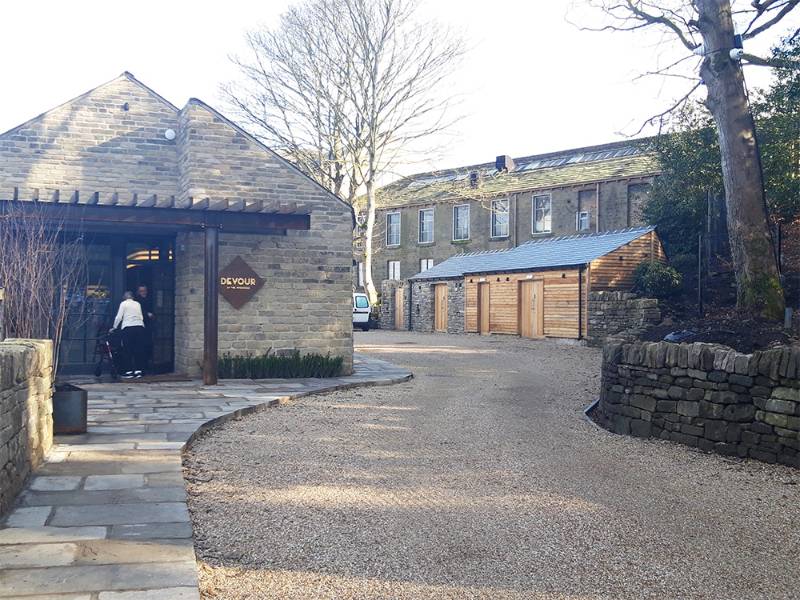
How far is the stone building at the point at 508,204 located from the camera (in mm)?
33469

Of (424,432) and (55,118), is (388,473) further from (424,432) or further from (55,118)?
(55,118)

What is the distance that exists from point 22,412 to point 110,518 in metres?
1.28

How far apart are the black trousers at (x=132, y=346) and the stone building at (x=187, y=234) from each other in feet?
2.57

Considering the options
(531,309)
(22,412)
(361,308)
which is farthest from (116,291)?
(361,308)

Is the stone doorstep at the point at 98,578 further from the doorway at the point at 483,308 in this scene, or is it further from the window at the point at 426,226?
the window at the point at 426,226

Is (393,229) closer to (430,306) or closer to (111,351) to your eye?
(430,306)

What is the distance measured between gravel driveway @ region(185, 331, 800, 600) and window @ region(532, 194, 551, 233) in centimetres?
2751

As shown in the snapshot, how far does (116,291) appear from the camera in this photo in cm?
1388

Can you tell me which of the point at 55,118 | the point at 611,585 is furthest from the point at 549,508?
the point at 55,118

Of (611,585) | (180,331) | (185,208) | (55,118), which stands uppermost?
(55,118)

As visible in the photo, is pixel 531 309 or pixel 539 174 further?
pixel 539 174

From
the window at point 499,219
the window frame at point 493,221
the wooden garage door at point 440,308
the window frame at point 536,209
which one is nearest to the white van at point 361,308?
the wooden garage door at point 440,308

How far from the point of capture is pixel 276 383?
41.4ft

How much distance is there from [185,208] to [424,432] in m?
5.54
